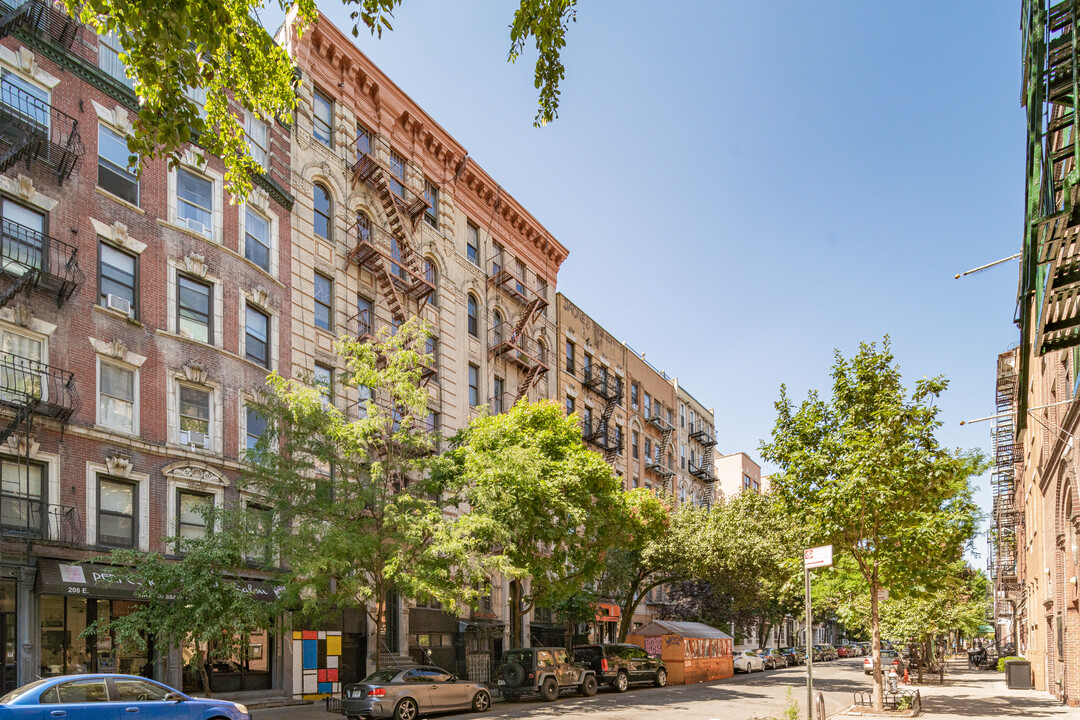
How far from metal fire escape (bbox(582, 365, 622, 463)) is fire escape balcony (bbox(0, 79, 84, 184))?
99.6 feet

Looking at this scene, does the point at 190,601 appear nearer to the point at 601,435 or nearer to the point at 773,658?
the point at 601,435

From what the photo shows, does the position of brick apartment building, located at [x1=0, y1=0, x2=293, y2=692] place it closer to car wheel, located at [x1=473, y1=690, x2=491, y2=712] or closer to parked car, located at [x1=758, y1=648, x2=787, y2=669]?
car wheel, located at [x1=473, y1=690, x2=491, y2=712]

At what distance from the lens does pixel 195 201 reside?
2562cm

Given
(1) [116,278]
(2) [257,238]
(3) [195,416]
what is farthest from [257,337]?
(1) [116,278]

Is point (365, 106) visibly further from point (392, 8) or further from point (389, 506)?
point (392, 8)

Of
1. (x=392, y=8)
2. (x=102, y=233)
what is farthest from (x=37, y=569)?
(x=392, y=8)

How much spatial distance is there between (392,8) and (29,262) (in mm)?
15410

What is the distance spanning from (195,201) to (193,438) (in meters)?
7.10

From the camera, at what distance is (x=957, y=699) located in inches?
1027

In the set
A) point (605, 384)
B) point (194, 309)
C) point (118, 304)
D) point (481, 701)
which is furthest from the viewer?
point (605, 384)

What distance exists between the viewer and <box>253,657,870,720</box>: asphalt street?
21.5 m

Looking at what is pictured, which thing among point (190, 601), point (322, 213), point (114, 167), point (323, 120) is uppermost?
point (323, 120)

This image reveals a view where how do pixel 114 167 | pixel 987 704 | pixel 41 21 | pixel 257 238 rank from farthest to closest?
1. pixel 257 238
2. pixel 987 704
3. pixel 114 167
4. pixel 41 21

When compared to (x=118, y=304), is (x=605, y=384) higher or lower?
higher
